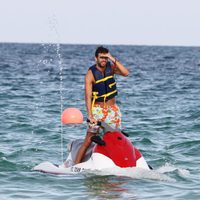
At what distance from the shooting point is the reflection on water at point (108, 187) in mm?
10227

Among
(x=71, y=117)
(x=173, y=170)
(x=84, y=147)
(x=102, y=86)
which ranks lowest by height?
(x=173, y=170)

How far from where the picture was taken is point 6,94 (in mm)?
28188

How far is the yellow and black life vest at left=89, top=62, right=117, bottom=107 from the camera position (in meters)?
11.5

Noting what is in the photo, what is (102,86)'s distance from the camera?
37.7 feet

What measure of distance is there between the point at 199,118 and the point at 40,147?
6.62m

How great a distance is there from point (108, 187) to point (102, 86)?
1821 millimetres

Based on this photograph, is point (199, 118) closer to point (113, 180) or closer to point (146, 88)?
point (113, 180)

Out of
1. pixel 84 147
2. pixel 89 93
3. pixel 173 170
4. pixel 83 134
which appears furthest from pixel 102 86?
pixel 83 134

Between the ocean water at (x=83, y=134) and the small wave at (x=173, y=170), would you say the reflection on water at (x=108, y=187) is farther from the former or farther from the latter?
the small wave at (x=173, y=170)

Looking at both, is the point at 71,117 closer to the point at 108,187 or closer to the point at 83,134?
the point at 108,187

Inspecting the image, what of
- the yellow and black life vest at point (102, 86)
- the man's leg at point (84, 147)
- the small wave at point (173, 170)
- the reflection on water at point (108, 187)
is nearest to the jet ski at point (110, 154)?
the man's leg at point (84, 147)

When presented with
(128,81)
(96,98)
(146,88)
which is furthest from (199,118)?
(128,81)

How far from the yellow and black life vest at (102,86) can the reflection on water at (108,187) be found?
1368 millimetres

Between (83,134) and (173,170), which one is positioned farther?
(83,134)
